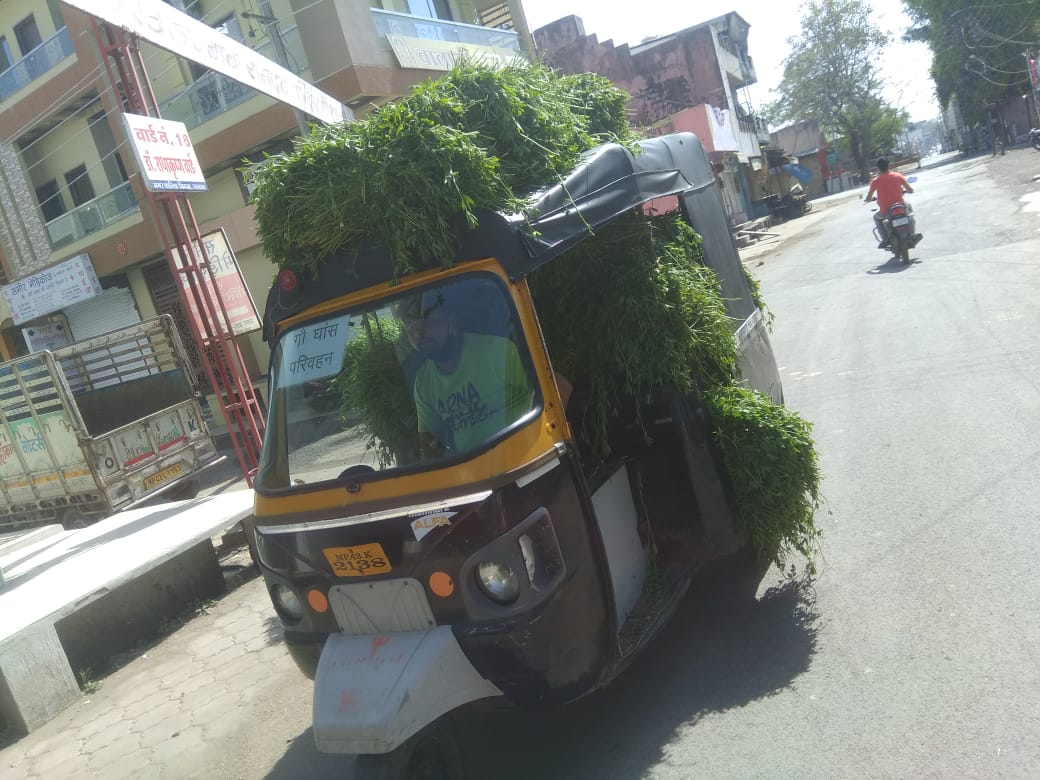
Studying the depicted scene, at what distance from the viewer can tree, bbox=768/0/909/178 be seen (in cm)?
5528

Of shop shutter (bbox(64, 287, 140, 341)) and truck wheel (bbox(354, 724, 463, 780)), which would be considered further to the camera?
shop shutter (bbox(64, 287, 140, 341))

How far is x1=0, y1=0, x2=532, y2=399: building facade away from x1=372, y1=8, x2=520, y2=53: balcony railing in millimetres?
32

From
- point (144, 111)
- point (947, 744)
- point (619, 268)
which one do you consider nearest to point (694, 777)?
point (947, 744)

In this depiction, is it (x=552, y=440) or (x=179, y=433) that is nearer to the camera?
(x=552, y=440)

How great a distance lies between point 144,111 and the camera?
900cm

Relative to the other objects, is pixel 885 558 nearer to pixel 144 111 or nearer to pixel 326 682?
pixel 326 682

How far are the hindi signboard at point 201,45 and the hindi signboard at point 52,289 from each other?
16.4 m

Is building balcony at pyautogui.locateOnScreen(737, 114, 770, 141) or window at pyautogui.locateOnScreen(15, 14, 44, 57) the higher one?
window at pyautogui.locateOnScreen(15, 14, 44, 57)

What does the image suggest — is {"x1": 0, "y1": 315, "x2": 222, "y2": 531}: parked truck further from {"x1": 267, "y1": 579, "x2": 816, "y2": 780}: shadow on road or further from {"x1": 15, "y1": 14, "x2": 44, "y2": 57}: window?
{"x1": 15, "y1": 14, "x2": 44, "y2": 57}: window

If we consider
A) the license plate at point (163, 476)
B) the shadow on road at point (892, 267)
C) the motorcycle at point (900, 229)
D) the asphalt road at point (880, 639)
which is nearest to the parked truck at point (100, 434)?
the license plate at point (163, 476)

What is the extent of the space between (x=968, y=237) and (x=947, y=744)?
44.7ft

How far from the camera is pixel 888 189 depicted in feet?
45.7

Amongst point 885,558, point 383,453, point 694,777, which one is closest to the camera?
point 694,777

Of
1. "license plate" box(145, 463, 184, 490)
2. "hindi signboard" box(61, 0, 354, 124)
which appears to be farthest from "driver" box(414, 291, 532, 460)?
"license plate" box(145, 463, 184, 490)
